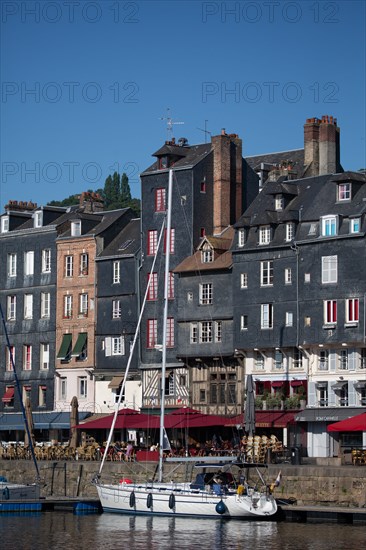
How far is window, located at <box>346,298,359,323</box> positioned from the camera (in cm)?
7469

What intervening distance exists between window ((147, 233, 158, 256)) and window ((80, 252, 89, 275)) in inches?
234

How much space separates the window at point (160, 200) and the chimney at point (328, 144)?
33.6ft

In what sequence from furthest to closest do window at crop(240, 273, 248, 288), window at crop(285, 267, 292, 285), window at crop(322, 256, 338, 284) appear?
window at crop(240, 273, 248, 288), window at crop(285, 267, 292, 285), window at crop(322, 256, 338, 284)

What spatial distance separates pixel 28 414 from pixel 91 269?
13130 mm

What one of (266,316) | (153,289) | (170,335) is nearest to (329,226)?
(266,316)

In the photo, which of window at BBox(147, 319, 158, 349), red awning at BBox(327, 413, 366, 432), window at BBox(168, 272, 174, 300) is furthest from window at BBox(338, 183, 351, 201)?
red awning at BBox(327, 413, 366, 432)

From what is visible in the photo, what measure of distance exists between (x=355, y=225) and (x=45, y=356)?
26.4m

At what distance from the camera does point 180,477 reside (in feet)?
224

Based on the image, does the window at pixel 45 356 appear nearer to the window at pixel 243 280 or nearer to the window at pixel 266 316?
the window at pixel 243 280

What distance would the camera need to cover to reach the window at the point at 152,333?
85.5 m

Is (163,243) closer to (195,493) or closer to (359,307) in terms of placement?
(359,307)

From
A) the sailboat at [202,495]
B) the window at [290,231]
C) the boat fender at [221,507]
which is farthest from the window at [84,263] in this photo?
the boat fender at [221,507]

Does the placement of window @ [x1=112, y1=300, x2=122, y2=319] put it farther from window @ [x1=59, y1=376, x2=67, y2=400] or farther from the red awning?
the red awning

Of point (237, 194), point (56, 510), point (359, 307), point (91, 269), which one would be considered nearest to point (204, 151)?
point (237, 194)
